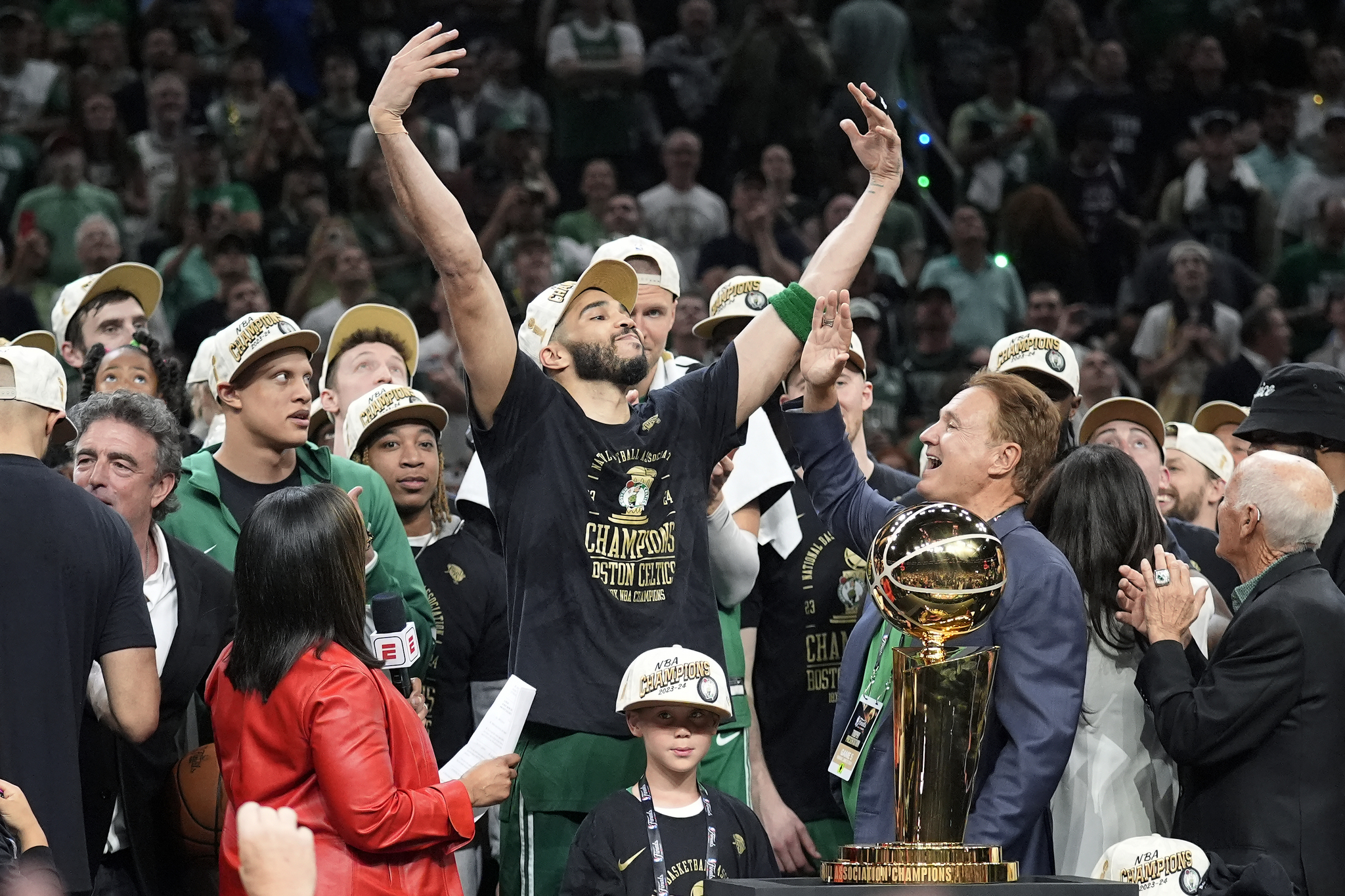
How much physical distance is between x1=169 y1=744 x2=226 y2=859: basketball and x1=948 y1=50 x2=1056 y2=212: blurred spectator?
9.06 meters

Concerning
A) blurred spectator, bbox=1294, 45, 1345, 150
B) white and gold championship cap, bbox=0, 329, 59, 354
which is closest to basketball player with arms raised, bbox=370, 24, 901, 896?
white and gold championship cap, bbox=0, 329, 59, 354

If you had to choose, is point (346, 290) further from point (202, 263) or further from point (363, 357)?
point (363, 357)

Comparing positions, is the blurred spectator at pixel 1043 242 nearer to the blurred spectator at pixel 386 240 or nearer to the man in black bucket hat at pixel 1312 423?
the blurred spectator at pixel 386 240

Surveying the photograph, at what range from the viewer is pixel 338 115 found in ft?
40.6

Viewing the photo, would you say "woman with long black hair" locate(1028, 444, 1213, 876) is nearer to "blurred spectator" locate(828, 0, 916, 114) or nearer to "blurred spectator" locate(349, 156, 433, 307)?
"blurred spectator" locate(349, 156, 433, 307)

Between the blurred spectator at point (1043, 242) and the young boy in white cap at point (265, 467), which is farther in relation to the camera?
the blurred spectator at point (1043, 242)

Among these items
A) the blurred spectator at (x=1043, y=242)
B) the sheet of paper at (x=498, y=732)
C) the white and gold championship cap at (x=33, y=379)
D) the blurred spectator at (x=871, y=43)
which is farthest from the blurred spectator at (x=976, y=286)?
the white and gold championship cap at (x=33, y=379)

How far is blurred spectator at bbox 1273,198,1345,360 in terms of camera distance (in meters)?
11.7

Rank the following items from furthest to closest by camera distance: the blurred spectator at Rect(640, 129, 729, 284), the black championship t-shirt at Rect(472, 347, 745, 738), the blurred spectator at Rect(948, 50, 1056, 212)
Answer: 1. the blurred spectator at Rect(948, 50, 1056, 212)
2. the blurred spectator at Rect(640, 129, 729, 284)
3. the black championship t-shirt at Rect(472, 347, 745, 738)

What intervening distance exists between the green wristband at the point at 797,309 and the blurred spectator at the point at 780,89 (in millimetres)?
8365

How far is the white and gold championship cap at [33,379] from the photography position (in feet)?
13.7

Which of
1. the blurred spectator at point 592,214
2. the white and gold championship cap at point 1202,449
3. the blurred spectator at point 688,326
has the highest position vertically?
the blurred spectator at point 592,214

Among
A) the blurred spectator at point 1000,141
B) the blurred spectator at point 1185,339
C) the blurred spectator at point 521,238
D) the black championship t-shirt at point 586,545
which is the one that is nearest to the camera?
the black championship t-shirt at point 586,545

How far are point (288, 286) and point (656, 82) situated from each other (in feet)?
12.3
